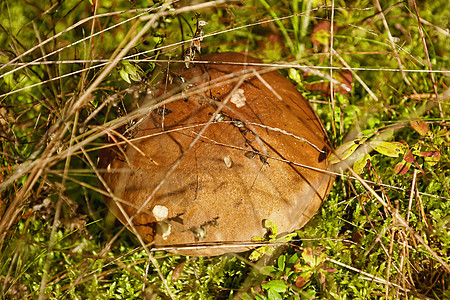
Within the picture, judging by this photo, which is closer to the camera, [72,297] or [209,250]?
[209,250]

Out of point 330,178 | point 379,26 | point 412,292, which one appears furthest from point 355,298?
point 379,26

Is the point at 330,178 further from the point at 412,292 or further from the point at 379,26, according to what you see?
the point at 379,26

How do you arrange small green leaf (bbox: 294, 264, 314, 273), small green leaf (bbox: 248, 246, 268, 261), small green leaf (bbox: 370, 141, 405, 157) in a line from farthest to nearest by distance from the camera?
1. small green leaf (bbox: 370, 141, 405, 157)
2. small green leaf (bbox: 294, 264, 314, 273)
3. small green leaf (bbox: 248, 246, 268, 261)

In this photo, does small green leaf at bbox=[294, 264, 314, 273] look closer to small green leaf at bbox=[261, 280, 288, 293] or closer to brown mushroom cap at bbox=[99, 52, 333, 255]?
small green leaf at bbox=[261, 280, 288, 293]

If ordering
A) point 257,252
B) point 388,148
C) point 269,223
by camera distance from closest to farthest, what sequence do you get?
point 269,223 < point 257,252 < point 388,148

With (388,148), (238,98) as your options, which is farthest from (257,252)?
(388,148)

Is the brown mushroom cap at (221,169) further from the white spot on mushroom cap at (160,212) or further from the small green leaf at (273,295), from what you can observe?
the small green leaf at (273,295)

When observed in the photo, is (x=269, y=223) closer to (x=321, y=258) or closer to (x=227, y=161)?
(x=227, y=161)

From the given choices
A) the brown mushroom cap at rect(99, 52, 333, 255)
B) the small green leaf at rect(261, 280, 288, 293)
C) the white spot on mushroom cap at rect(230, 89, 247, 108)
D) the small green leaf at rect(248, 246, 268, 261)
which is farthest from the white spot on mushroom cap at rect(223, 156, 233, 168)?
the small green leaf at rect(261, 280, 288, 293)
